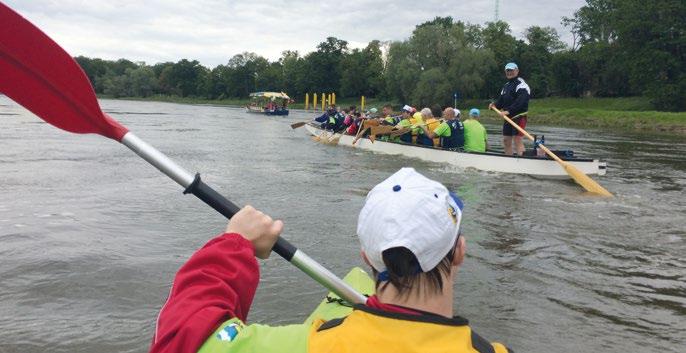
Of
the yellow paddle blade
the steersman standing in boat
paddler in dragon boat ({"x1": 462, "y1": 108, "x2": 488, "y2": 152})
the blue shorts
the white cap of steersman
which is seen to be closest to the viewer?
the white cap of steersman

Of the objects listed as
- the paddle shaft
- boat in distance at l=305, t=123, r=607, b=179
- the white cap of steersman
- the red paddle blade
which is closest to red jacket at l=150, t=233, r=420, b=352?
the white cap of steersman

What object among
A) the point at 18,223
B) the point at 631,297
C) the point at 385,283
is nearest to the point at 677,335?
the point at 631,297

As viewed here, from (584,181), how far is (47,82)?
33.9 feet

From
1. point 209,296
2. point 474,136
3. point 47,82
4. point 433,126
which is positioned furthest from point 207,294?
point 433,126

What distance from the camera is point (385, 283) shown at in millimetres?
1506

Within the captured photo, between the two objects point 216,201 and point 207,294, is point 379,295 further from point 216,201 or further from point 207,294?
point 216,201

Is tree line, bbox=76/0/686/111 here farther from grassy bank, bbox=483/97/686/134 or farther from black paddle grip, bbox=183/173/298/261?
black paddle grip, bbox=183/173/298/261

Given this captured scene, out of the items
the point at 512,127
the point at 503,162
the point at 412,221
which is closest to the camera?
the point at 412,221

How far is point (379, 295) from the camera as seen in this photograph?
4.97 ft

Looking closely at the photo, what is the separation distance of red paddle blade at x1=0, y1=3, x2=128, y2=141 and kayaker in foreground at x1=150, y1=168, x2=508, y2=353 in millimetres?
833

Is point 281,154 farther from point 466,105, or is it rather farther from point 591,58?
point 591,58

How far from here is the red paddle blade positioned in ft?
6.22

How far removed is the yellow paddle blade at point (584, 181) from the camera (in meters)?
10.3

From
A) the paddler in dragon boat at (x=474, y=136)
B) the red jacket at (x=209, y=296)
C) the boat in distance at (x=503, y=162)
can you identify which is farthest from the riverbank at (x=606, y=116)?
the red jacket at (x=209, y=296)
